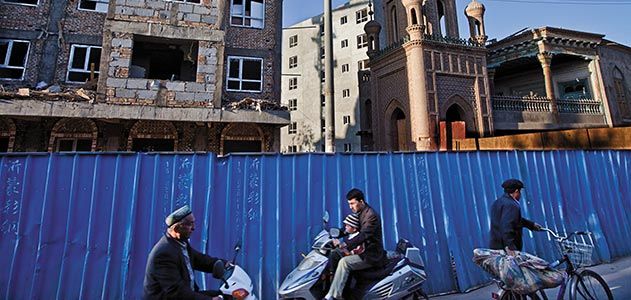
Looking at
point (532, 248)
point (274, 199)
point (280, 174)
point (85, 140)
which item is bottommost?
point (532, 248)

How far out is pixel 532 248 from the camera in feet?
20.2

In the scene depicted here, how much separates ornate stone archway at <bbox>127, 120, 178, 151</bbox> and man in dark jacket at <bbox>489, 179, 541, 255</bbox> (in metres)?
12.7

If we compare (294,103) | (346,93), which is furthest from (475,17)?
(294,103)

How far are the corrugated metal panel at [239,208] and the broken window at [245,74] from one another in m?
9.95

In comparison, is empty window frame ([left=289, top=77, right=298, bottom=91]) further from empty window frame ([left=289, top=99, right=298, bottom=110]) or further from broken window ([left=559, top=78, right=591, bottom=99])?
broken window ([left=559, top=78, right=591, bottom=99])

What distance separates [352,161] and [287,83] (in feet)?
120

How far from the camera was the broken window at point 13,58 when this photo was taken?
12.6m

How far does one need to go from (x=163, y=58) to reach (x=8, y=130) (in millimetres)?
7000

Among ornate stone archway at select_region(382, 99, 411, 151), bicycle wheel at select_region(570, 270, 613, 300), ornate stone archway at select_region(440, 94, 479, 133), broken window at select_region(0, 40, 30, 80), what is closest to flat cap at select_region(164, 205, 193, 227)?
bicycle wheel at select_region(570, 270, 613, 300)

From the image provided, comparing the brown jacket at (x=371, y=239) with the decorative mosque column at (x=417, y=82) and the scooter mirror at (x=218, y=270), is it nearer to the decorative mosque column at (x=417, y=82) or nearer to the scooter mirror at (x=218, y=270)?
the scooter mirror at (x=218, y=270)

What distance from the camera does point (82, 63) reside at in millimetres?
13219

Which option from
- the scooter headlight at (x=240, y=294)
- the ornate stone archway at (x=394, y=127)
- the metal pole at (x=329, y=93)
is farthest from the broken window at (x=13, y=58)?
the ornate stone archway at (x=394, y=127)

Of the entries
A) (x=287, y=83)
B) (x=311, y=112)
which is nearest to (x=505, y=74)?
(x=311, y=112)

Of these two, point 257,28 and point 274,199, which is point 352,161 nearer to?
point 274,199
